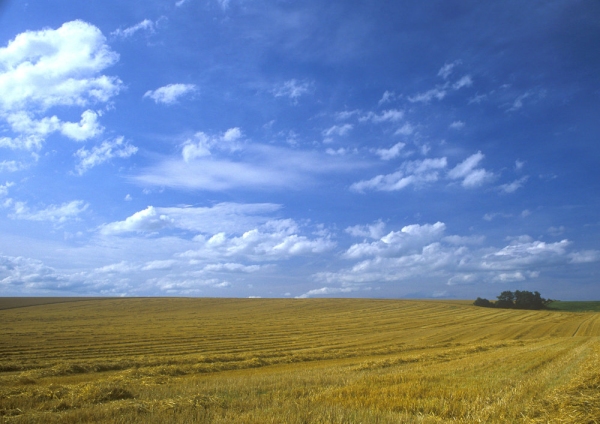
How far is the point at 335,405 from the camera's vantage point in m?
8.51

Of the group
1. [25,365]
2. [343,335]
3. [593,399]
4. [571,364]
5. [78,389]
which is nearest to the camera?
[593,399]

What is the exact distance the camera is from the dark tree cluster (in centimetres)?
8762

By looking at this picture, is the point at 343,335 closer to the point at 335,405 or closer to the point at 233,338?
the point at 233,338

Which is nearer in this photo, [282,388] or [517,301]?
[282,388]

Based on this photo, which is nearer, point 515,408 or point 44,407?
point 515,408

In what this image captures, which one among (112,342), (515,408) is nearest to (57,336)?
(112,342)

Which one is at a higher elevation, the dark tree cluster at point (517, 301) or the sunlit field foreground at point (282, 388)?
the sunlit field foreground at point (282, 388)

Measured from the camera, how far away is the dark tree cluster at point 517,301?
87.6 m

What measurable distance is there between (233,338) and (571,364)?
22.9 meters

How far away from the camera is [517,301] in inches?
3511

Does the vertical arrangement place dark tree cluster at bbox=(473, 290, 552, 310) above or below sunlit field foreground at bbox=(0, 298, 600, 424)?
below

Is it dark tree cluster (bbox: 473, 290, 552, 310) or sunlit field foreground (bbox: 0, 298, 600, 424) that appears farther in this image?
dark tree cluster (bbox: 473, 290, 552, 310)

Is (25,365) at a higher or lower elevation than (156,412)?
lower

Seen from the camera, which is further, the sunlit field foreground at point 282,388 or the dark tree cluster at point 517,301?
the dark tree cluster at point 517,301
